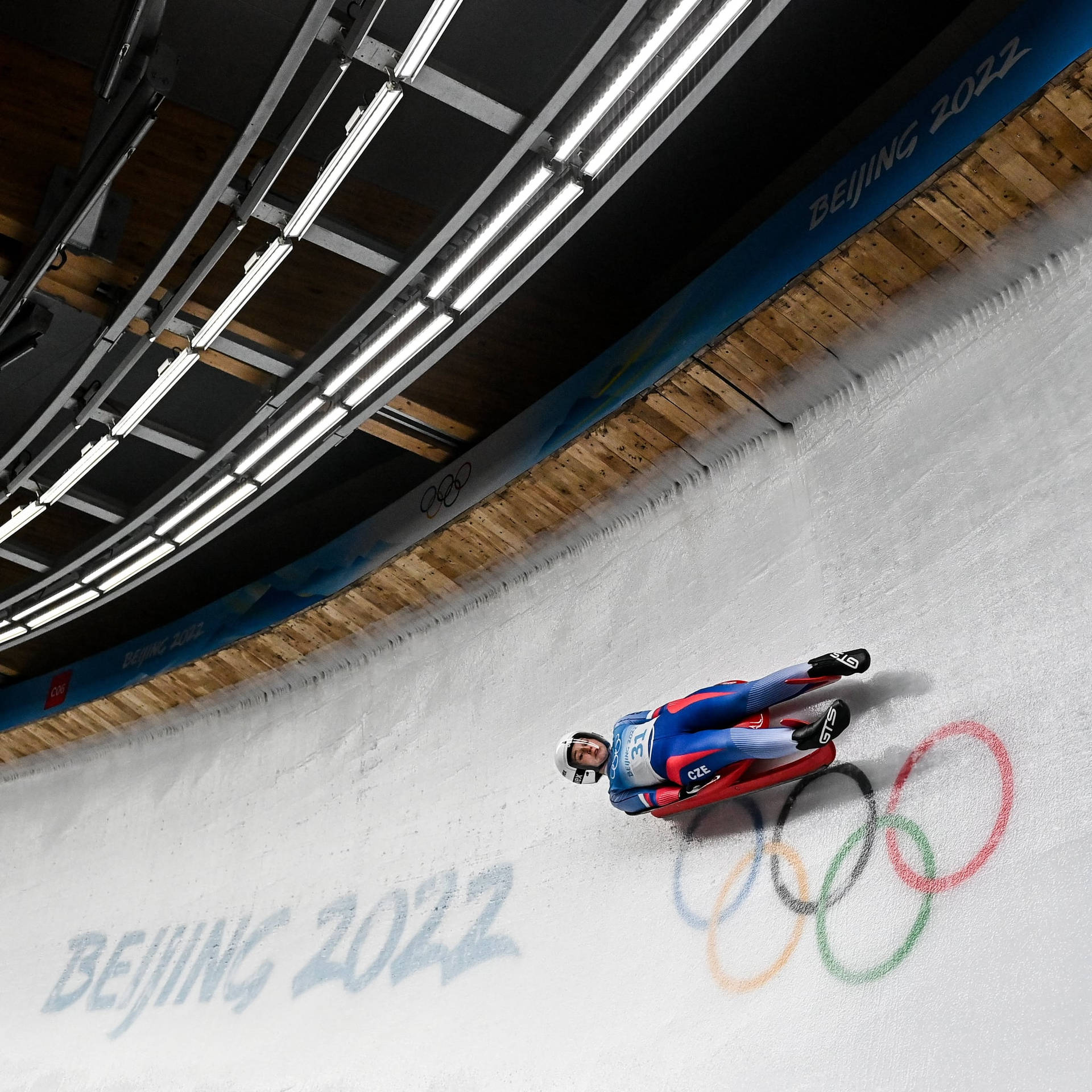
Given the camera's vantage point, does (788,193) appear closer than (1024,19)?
No

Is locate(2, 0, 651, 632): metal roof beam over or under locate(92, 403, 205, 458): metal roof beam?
under

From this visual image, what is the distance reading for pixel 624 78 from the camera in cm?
306

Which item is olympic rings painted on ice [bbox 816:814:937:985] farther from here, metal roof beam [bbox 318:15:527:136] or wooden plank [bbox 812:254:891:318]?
metal roof beam [bbox 318:15:527:136]

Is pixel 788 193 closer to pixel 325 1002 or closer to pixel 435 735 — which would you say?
pixel 435 735

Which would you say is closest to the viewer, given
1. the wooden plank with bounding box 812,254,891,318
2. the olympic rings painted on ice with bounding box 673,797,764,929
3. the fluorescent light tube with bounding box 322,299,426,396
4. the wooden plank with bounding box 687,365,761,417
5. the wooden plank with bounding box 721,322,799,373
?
the olympic rings painted on ice with bounding box 673,797,764,929

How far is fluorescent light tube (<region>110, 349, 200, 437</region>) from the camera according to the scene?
448cm

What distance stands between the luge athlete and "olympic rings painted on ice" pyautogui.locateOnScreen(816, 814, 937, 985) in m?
0.31

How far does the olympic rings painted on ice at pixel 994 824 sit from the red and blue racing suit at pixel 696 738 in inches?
13.8

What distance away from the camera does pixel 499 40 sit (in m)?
4.69

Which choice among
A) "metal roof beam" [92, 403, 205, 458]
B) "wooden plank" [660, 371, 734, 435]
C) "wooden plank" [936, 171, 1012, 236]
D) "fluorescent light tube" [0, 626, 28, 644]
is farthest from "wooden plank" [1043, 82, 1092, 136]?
"fluorescent light tube" [0, 626, 28, 644]

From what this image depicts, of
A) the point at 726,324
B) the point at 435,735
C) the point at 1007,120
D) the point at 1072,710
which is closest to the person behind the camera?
A: the point at 1072,710

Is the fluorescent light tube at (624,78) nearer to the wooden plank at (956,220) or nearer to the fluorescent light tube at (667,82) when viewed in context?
the fluorescent light tube at (667,82)

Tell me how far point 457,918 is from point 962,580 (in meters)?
2.74

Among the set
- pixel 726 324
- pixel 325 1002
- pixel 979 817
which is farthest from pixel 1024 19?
pixel 325 1002
